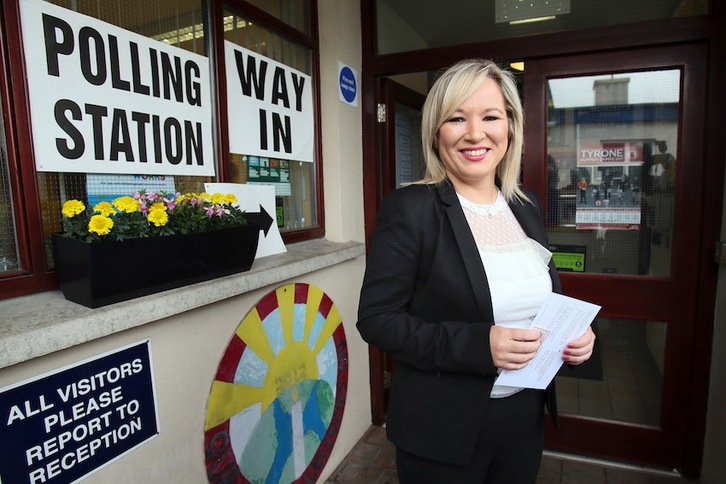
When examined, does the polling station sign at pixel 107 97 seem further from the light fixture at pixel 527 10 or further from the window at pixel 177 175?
the light fixture at pixel 527 10

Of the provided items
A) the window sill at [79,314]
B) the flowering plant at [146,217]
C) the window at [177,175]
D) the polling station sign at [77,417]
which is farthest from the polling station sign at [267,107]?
the polling station sign at [77,417]

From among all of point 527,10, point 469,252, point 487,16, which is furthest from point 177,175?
point 527,10

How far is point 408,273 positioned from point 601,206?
183 cm

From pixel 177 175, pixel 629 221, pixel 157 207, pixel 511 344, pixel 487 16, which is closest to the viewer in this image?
pixel 511 344

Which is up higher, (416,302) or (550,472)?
(416,302)

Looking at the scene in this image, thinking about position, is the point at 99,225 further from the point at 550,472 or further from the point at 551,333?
the point at 550,472

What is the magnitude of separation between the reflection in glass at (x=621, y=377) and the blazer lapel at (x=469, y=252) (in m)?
1.79

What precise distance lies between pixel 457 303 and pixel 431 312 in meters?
0.07

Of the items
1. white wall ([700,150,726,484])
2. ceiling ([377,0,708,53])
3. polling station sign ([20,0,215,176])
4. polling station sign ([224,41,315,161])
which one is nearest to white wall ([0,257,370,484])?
polling station sign ([20,0,215,176])

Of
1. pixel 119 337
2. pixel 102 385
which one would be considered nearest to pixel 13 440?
pixel 102 385

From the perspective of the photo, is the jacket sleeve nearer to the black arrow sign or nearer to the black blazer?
the black blazer

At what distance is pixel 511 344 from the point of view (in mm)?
1029

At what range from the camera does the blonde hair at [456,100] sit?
1.14 metres

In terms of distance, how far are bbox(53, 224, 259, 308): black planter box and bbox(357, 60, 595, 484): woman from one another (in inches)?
25.4
